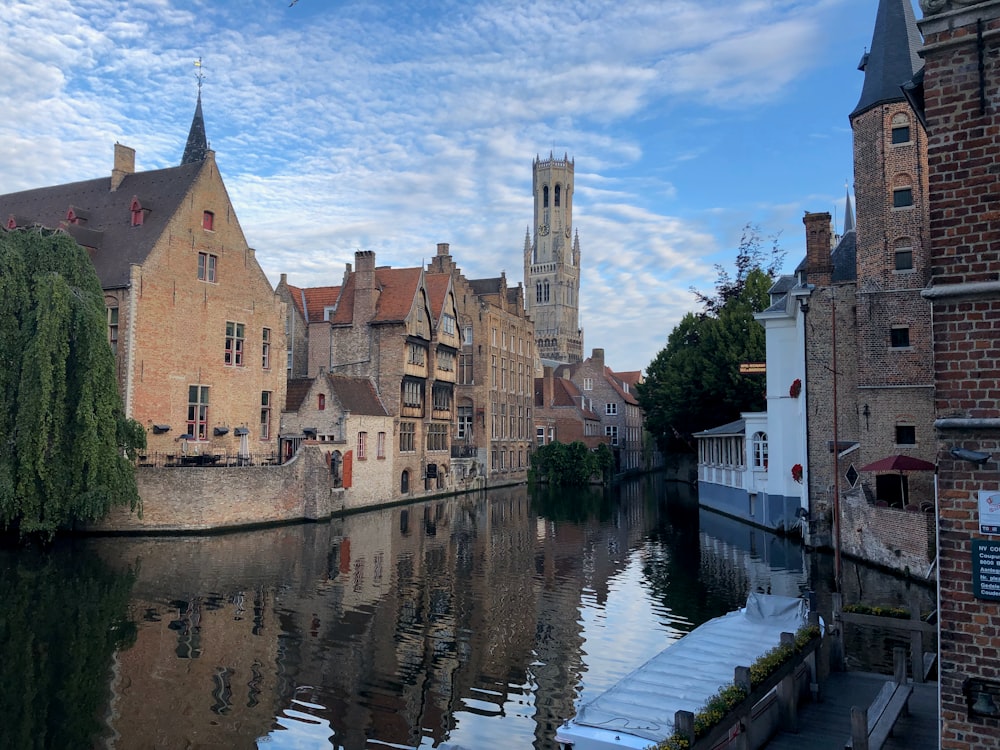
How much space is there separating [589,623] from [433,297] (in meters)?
35.2

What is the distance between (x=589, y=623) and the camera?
17.0 meters

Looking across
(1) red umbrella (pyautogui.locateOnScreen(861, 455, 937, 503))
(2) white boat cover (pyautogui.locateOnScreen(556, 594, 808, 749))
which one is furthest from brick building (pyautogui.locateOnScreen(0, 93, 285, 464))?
(1) red umbrella (pyautogui.locateOnScreen(861, 455, 937, 503))

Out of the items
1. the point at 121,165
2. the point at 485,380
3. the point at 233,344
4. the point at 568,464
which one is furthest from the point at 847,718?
the point at 568,464

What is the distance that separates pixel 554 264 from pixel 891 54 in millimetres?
113960

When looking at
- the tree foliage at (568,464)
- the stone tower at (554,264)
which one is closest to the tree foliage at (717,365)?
the tree foliage at (568,464)

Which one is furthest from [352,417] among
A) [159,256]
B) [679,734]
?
[679,734]

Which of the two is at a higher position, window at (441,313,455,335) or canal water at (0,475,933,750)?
window at (441,313,455,335)

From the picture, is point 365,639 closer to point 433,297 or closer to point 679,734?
point 679,734

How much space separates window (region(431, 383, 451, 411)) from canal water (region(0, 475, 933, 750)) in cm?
1947

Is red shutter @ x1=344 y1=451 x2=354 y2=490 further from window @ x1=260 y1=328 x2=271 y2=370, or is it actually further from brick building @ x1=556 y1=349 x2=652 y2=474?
brick building @ x1=556 y1=349 x2=652 y2=474

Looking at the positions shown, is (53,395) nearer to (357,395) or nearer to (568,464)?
(357,395)

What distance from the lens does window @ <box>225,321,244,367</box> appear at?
36656 mm

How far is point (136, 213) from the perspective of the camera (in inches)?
1375

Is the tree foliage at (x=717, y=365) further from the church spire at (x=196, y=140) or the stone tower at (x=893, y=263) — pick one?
the church spire at (x=196, y=140)
